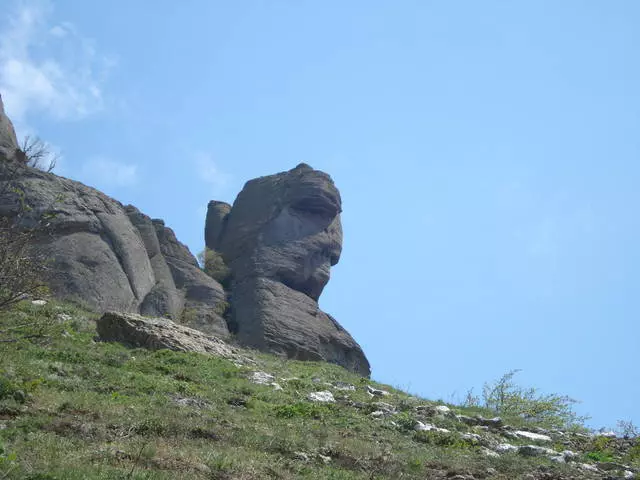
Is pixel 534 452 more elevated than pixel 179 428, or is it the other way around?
pixel 534 452

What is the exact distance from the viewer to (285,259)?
1555 inches

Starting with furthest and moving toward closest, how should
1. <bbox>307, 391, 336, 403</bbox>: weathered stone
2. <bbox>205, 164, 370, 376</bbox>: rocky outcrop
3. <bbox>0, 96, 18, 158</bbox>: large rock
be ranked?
<bbox>205, 164, 370, 376</bbox>: rocky outcrop < <bbox>0, 96, 18, 158</bbox>: large rock < <bbox>307, 391, 336, 403</bbox>: weathered stone

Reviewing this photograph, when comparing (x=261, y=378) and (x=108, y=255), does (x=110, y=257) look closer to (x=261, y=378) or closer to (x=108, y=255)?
(x=108, y=255)

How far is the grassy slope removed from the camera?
9.84 m

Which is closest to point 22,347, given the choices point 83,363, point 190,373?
point 83,363

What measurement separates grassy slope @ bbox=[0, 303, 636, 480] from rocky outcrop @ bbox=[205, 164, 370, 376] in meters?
14.7

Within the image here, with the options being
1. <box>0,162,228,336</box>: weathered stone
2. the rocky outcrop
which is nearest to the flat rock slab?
<box>0,162,228,336</box>: weathered stone

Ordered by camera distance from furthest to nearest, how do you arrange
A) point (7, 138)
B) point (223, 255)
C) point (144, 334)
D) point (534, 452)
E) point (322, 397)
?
point (223, 255), point (7, 138), point (144, 334), point (322, 397), point (534, 452)

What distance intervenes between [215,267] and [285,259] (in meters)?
3.70

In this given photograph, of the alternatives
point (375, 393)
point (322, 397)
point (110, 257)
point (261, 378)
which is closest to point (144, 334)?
point (261, 378)

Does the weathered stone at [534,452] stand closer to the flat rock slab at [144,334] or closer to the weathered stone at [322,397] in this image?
the weathered stone at [322,397]

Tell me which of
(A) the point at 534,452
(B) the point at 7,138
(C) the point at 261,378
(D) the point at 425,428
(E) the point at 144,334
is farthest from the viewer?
(B) the point at 7,138

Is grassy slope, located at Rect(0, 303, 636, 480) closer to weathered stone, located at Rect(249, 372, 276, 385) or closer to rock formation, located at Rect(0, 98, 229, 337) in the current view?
weathered stone, located at Rect(249, 372, 276, 385)

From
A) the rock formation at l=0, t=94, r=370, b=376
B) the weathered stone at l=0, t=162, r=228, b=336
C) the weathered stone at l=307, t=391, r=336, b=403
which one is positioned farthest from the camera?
the rock formation at l=0, t=94, r=370, b=376
